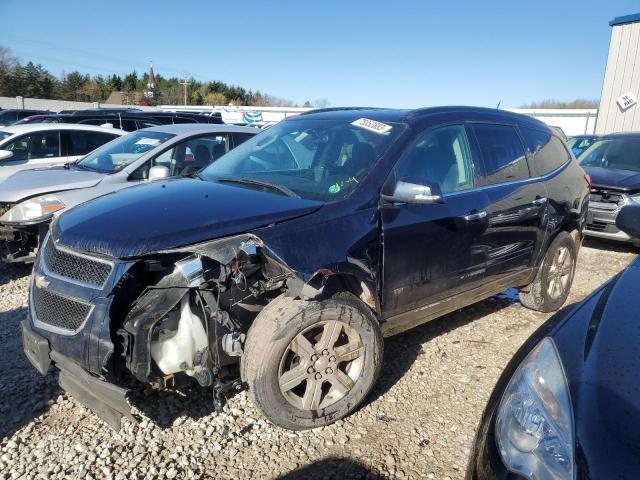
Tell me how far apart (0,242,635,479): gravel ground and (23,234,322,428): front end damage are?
31 centimetres

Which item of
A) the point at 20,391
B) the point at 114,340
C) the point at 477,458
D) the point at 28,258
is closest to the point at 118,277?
the point at 114,340

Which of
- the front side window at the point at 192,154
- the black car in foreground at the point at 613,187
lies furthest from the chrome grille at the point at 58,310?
the black car in foreground at the point at 613,187

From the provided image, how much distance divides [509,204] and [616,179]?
469 centimetres

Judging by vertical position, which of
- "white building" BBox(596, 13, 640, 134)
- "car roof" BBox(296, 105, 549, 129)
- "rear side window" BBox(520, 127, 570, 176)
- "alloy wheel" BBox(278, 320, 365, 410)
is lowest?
"alloy wheel" BBox(278, 320, 365, 410)

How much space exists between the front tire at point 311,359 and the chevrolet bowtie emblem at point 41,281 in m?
1.18

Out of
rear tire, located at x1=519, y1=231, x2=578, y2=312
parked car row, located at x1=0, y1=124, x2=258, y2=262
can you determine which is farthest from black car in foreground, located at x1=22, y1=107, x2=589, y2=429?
parked car row, located at x1=0, y1=124, x2=258, y2=262

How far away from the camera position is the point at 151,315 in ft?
8.16

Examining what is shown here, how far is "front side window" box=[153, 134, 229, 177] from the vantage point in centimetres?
595

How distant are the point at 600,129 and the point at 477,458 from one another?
18.9m

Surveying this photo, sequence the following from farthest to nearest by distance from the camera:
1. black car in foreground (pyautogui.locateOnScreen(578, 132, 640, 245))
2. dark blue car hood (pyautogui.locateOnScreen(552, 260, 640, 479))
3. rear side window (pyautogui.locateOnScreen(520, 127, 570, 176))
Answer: black car in foreground (pyautogui.locateOnScreen(578, 132, 640, 245)) → rear side window (pyautogui.locateOnScreen(520, 127, 570, 176)) → dark blue car hood (pyautogui.locateOnScreen(552, 260, 640, 479))

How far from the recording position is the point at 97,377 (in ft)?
8.19

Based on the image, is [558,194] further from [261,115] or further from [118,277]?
[261,115]

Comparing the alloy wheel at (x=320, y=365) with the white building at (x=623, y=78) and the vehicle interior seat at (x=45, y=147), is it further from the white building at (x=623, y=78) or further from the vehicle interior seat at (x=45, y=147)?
the white building at (x=623, y=78)

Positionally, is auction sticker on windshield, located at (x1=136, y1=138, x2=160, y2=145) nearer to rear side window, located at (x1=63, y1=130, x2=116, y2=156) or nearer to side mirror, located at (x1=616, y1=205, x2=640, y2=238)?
rear side window, located at (x1=63, y1=130, x2=116, y2=156)
